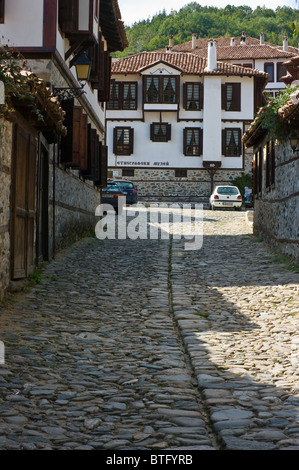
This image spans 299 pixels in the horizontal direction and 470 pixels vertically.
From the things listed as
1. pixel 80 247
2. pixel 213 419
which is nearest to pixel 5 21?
pixel 80 247

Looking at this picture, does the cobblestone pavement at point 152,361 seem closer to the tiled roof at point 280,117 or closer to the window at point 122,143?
the tiled roof at point 280,117

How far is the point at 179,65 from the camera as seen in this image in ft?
134

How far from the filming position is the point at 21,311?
7.98 m

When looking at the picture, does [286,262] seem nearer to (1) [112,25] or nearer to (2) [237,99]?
(1) [112,25]

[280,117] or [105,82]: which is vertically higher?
[105,82]

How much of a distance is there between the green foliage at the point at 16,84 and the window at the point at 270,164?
7310mm

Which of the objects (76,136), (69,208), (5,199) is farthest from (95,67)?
(5,199)

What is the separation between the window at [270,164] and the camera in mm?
14625

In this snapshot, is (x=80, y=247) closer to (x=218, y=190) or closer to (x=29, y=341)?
(x=29, y=341)

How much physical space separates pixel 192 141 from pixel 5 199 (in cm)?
3269

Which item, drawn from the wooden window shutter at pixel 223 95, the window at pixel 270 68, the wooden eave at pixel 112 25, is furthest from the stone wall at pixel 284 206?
the window at pixel 270 68

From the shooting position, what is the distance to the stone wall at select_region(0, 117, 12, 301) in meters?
8.09

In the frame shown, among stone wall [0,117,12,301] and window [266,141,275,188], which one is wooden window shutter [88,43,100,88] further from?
stone wall [0,117,12,301]

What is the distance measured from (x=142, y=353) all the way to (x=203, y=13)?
97.8 m
